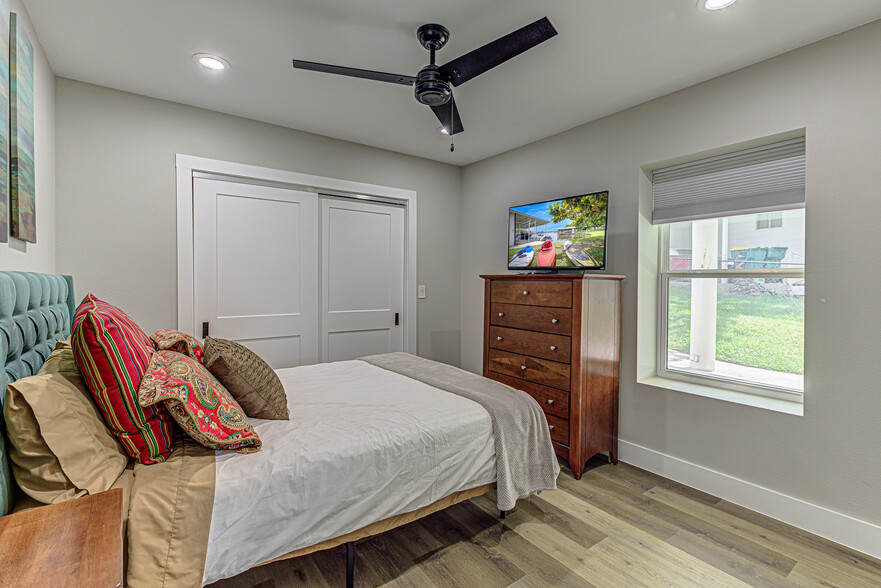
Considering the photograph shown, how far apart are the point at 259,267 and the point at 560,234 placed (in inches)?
94.2

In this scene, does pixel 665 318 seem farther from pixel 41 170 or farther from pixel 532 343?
pixel 41 170

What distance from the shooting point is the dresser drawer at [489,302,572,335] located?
108 inches

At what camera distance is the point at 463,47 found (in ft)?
7.24

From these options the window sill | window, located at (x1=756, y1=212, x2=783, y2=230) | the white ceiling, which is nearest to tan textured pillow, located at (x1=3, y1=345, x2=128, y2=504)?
the white ceiling

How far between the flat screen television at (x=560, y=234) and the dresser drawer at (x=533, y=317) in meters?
0.41

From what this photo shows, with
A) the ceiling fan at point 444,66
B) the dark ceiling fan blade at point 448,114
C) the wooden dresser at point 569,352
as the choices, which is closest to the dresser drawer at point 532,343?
the wooden dresser at point 569,352

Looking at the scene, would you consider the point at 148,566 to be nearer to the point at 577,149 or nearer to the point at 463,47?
the point at 463,47

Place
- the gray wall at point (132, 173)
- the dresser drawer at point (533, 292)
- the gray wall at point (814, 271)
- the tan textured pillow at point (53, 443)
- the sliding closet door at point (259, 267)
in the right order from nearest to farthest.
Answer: the tan textured pillow at point (53, 443), the gray wall at point (814, 271), the gray wall at point (132, 173), the dresser drawer at point (533, 292), the sliding closet door at point (259, 267)

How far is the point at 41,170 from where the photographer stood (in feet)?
7.29

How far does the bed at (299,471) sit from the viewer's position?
124 cm

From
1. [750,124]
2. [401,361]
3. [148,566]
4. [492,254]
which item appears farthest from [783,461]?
[148,566]

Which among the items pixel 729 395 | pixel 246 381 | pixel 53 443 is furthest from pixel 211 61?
pixel 729 395

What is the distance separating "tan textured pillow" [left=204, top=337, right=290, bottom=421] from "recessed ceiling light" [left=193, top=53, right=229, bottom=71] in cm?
164

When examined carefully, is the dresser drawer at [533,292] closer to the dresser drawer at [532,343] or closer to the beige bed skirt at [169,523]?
the dresser drawer at [532,343]
